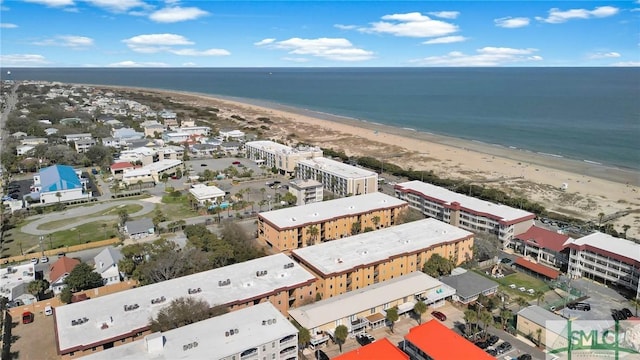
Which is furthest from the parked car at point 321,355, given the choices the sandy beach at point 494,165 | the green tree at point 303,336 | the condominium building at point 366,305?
the sandy beach at point 494,165

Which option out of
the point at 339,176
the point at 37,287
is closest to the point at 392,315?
the point at 37,287

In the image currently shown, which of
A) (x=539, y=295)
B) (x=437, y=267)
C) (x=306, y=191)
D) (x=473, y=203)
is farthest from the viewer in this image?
(x=306, y=191)

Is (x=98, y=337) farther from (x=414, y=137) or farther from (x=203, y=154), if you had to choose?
(x=414, y=137)

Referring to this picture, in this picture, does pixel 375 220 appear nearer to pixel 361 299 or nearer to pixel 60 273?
pixel 361 299

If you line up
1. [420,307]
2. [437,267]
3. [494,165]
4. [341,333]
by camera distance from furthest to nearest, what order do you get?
[494,165]
[437,267]
[420,307]
[341,333]

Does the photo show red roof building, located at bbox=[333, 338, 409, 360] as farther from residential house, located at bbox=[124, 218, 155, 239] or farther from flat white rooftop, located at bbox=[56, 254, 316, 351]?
residential house, located at bbox=[124, 218, 155, 239]
